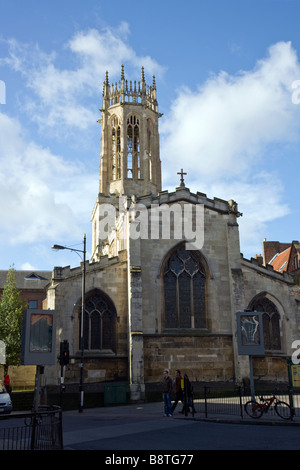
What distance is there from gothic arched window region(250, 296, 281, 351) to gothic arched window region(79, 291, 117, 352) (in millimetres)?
8584

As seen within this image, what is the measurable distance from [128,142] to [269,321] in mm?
23864

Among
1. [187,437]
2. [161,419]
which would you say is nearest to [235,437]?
[187,437]

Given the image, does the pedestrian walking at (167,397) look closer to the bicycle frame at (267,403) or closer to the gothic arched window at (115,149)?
the bicycle frame at (267,403)

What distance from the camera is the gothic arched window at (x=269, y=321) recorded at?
28.8 metres

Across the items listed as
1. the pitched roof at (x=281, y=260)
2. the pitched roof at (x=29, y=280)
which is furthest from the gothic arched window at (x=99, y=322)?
the pitched roof at (x=29, y=280)

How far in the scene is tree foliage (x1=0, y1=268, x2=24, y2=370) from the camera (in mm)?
40094

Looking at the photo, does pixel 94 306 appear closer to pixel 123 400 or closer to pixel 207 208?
pixel 123 400

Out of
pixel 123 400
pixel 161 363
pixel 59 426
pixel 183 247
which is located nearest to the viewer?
pixel 59 426

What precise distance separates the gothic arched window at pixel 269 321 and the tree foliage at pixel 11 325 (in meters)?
21.3

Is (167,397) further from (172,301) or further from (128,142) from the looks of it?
(128,142)

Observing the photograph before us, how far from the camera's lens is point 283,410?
15.1 m

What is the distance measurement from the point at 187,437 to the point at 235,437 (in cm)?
120

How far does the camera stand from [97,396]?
83.2 ft

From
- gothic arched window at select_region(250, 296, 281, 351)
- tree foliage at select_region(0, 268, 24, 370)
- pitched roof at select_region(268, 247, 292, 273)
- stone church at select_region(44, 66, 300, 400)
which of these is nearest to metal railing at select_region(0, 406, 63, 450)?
stone church at select_region(44, 66, 300, 400)
